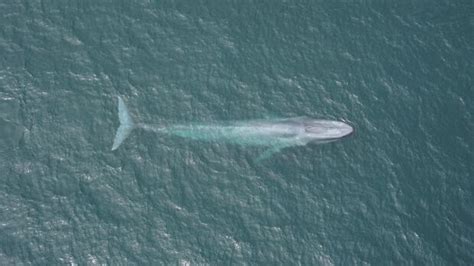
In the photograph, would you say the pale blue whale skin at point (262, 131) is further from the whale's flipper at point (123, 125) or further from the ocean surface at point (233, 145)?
the ocean surface at point (233, 145)

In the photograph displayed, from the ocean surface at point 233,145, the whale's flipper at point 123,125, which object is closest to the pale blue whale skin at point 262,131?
the whale's flipper at point 123,125

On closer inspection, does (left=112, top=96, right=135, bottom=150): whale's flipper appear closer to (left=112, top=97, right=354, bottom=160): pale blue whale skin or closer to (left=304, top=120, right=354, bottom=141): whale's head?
(left=112, top=97, right=354, bottom=160): pale blue whale skin

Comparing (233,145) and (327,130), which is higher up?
(327,130)

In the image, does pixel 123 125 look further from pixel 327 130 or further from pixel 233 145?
pixel 327 130

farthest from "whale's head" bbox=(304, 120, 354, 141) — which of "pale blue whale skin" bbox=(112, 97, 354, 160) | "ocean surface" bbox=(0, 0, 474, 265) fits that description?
"ocean surface" bbox=(0, 0, 474, 265)

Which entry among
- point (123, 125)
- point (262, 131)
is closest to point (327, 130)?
point (262, 131)

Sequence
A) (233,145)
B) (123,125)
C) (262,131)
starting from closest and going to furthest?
(123,125) < (233,145) < (262,131)
